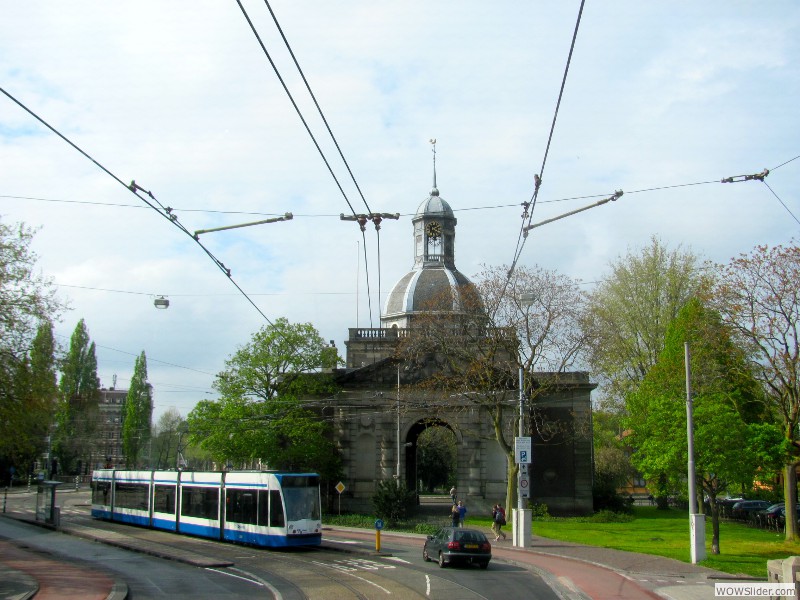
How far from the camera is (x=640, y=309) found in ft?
179

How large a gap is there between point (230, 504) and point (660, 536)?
808 inches

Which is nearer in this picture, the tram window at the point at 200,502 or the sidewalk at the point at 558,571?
the sidewalk at the point at 558,571

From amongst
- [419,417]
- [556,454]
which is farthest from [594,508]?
[419,417]

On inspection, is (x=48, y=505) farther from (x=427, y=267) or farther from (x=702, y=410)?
(x=427, y=267)

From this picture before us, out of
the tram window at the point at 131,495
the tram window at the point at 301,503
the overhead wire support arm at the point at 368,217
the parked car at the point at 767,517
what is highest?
the overhead wire support arm at the point at 368,217

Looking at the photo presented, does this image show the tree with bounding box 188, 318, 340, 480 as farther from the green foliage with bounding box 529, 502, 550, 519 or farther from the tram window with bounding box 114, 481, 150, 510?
the green foliage with bounding box 529, 502, 550, 519

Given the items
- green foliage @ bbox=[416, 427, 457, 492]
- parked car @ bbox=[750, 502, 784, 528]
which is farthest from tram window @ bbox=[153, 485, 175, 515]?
green foliage @ bbox=[416, 427, 457, 492]

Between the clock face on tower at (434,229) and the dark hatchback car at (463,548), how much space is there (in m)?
43.9

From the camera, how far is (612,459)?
70.2m

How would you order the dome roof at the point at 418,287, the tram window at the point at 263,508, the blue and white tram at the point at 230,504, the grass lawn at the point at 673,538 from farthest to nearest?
the dome roof at the point at 418,287, the tram window at the point at 263,508, the blue and white tram at the point at 230,504, the grass lawn at the point at 673,538

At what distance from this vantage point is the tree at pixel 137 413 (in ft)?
291

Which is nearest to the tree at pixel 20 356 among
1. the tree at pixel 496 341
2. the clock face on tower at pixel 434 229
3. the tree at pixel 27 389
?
the tree at pixel 27 389

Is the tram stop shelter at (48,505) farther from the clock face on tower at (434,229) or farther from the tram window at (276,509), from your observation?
the clock face on tower at (434,229)

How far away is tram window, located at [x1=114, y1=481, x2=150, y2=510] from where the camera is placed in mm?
38406
